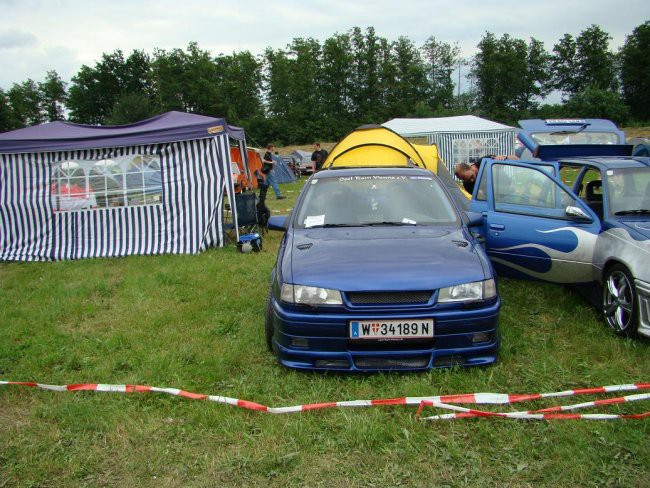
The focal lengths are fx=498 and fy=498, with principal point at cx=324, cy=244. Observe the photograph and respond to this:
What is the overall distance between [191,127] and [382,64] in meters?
64.1

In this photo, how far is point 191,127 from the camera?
844 centimetres

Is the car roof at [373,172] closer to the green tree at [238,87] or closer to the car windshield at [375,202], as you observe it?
the car windshield at [375,202]

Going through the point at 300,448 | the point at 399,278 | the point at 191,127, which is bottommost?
the point at 300,448

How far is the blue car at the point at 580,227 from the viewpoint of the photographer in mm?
4043

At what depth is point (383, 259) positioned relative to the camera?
351 cm

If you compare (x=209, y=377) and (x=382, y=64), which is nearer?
(x=209, y=377)

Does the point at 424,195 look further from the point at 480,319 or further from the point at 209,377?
the point at 209,377

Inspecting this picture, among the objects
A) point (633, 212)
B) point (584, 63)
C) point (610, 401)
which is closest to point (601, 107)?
point (584, 63)

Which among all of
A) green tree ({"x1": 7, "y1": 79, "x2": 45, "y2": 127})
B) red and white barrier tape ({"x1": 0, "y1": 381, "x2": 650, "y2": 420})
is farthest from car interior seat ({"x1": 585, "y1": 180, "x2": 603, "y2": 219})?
green tree ({"x1": 7, "y1": 79, "x2": 45, "y2": 127})

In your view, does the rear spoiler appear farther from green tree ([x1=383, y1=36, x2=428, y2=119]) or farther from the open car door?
green tree ([x1=383, y1=36, x2=428, y2=119])

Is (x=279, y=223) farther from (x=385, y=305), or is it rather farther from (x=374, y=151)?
(x=374, y=151)

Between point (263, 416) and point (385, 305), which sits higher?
point (385, 305)

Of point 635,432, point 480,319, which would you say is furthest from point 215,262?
point 635,432

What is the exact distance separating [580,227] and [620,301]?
2.60ft
